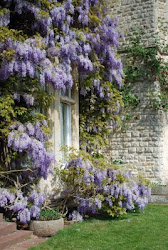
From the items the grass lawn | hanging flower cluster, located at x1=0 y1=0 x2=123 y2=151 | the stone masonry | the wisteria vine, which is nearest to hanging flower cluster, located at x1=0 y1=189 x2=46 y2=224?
the wisteria vine

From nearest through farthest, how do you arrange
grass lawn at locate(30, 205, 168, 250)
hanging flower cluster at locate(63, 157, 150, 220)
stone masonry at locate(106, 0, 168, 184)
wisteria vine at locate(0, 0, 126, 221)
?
1. grass lawn at locate(30, 205, 168, 250)
2. wisteria vine at locate(0, 0, 126, 221)
3. hanging flower cluster at locate(63, 157, 150, 220)
4. stone masonry at locate(106, 0, 168, 184)

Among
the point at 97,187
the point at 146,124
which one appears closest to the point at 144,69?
the point at 146,124

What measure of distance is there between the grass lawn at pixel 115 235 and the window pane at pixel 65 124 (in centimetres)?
190

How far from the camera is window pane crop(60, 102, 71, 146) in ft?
26.9

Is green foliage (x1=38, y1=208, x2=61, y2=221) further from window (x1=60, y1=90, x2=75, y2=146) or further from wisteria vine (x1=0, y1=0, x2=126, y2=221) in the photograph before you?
window (x1=60, y1=90, x2=75, y2=146)

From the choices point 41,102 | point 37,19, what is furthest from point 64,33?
point 41,102

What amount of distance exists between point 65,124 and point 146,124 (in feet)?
14.3

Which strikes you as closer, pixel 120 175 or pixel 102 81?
pixel 120 175

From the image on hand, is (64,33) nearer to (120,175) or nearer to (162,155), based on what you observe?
(120,175)

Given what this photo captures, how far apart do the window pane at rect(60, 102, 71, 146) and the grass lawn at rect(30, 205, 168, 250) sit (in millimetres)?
1901

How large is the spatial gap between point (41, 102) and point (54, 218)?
84.2 inches

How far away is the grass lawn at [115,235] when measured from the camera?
18.1ft

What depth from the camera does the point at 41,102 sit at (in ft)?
22.9

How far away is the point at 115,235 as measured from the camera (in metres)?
6.09
